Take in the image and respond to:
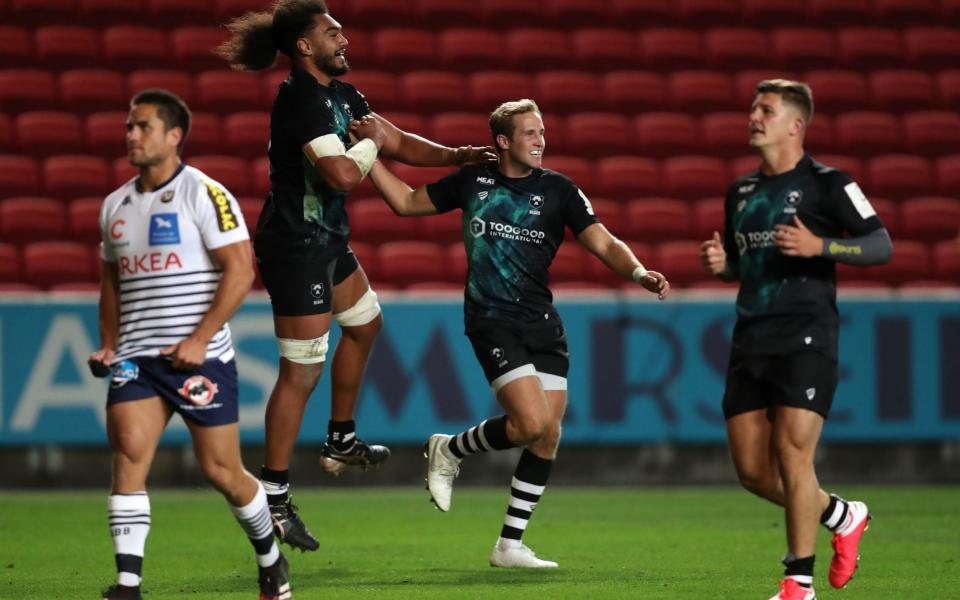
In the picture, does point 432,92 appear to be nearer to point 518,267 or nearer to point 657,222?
point 657,222

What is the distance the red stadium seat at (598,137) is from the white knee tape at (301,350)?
7.47 meters

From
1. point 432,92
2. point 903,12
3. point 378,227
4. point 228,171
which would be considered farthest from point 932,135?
point 228,171

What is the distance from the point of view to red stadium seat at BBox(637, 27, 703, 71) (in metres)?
14.9

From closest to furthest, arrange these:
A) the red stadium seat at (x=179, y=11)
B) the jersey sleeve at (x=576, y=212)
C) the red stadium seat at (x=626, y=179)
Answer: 1. the jersey sleeve at (x=576, y=212)
2. the red stadium seat at (x=626, y=179)
3. the red stadium seat at (x=179, y=11)

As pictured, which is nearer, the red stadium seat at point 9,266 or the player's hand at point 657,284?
the player's hand at point 657,284

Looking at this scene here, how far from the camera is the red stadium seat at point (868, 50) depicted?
15094 mm

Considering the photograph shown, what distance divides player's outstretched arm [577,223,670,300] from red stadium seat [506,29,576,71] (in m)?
8.11

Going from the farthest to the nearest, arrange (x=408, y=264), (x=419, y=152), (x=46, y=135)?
(x=46, y=135), (x=408, y=264), (x=419, y=152)

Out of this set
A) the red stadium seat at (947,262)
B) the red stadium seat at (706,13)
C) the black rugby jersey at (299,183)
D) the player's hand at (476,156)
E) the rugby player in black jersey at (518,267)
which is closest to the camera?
the black rugby jersey at (299,183)

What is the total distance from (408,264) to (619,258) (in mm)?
5548

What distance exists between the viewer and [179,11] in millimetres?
14898

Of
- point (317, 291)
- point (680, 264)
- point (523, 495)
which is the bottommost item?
point (523, 495)

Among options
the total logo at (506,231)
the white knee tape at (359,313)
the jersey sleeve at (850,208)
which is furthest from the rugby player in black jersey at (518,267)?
the jersey sleeve at (850,208)

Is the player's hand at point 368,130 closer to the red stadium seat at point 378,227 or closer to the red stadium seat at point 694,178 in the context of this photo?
the red stadium seat at point 378,227
